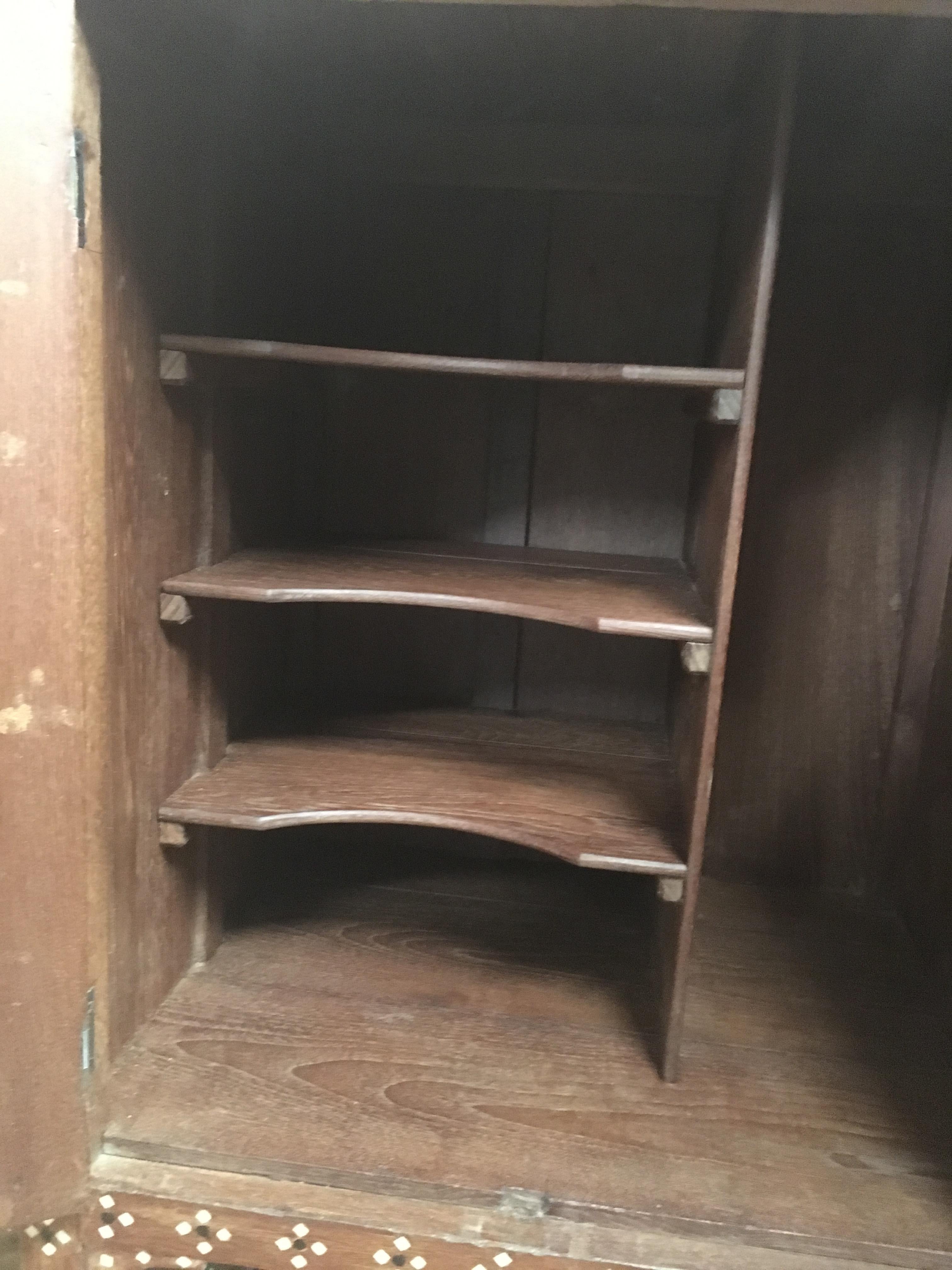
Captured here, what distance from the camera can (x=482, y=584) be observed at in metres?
1.23

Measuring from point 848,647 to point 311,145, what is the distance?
1.15 metres

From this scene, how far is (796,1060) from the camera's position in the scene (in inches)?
48.1

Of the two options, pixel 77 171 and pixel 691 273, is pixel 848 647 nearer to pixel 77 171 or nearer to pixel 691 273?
pixel 691 273

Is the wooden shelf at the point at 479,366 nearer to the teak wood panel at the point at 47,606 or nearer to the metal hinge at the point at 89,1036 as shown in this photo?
the teak wood panel at the point at 47,606

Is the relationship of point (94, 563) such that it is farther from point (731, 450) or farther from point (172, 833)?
point (731, 450)

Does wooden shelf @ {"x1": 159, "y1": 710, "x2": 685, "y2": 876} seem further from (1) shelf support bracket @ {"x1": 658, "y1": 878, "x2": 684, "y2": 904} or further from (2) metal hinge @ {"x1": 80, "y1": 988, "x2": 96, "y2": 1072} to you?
(2) metal hinge @ {"x1": 80, "y1": 988, "x2": 96, "y2": 1072}

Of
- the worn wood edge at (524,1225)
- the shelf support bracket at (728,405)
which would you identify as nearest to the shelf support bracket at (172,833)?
the worn wood edge at (524,1225)

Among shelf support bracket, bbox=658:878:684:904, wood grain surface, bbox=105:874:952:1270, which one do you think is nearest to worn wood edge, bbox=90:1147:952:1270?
wood grain surface, bbox=105:874:952:1270

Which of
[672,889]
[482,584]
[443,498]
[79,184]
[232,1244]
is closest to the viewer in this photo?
[79,184]

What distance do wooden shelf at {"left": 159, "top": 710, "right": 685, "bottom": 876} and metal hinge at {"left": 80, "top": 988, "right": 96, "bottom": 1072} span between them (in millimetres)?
230

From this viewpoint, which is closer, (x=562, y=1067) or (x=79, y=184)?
(x=79, y=184)

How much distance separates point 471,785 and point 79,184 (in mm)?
822

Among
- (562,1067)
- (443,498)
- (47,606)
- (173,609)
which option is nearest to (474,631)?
(443,498)

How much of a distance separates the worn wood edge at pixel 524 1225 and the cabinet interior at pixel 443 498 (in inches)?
0.8
